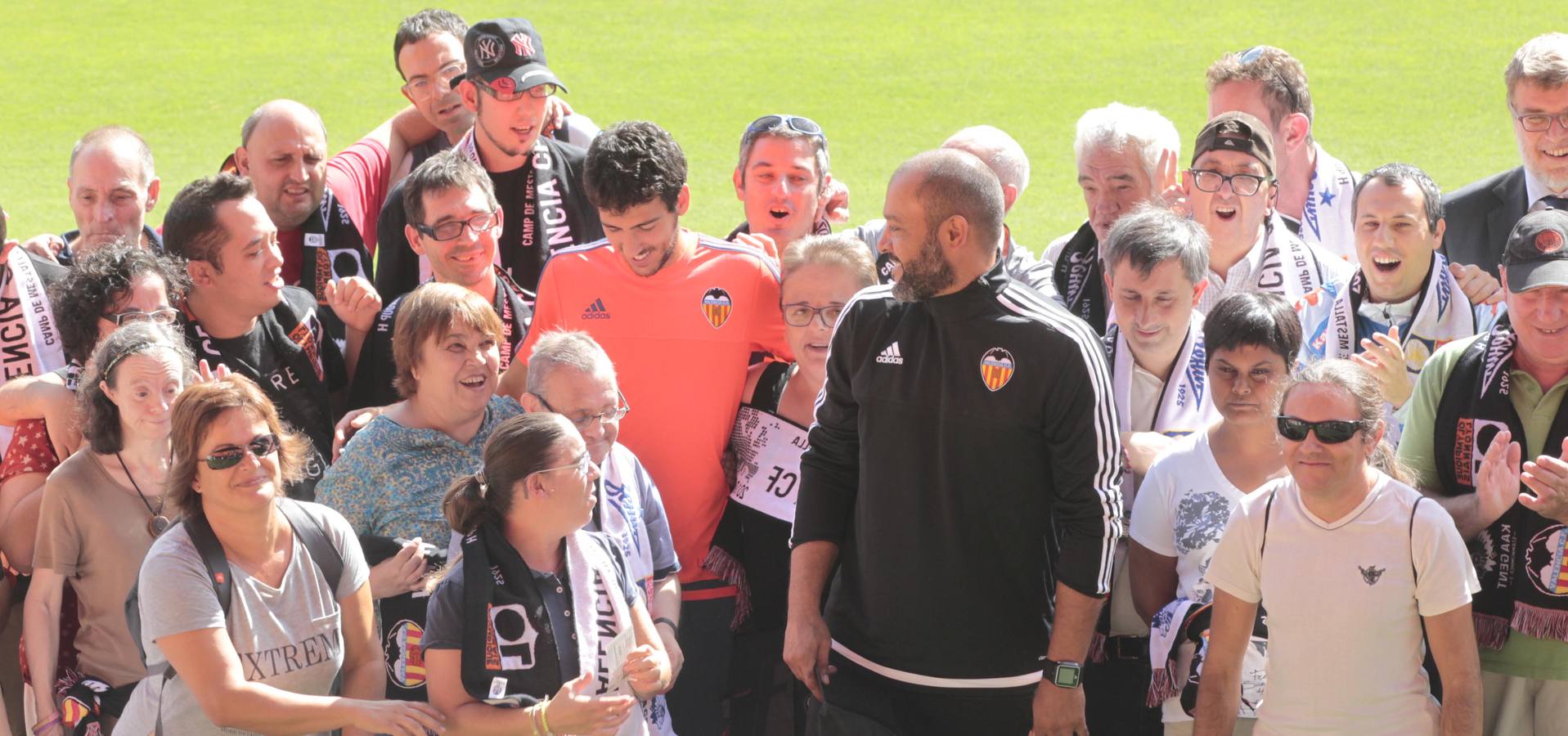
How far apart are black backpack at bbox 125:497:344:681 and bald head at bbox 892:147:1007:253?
1.76m

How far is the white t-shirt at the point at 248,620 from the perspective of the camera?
145 inches

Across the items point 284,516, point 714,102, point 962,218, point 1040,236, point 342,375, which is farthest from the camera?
point 714,102

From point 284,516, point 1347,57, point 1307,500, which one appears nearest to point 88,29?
point 1347,57

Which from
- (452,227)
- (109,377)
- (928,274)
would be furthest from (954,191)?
(109,377)

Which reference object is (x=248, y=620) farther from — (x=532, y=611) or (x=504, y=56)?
(x=504, y=56)

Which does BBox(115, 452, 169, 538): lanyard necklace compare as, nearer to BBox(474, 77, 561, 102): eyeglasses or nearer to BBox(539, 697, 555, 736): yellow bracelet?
BBox(539, 697, 555, 736): yellow bracelet

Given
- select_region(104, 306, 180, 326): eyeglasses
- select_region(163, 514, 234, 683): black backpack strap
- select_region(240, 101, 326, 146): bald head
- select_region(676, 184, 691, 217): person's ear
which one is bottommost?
select_region(163, 514, 234, 683): black backpack strap

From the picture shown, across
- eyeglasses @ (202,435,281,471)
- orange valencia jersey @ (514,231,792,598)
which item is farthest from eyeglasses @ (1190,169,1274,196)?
eyeglasses @ (202,435,281,471)

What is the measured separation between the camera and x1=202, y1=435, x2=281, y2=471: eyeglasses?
3771 mm

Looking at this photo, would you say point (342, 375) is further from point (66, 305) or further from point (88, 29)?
point (88, 29)

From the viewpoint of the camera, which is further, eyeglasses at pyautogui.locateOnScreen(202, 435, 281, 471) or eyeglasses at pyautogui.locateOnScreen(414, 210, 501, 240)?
eyeglasses at pyautogui.locateOnScreen(414, 210, 501, 240)

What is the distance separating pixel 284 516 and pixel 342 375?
1391 mm

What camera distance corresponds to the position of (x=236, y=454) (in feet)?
12.4

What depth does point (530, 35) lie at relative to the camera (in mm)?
6152
